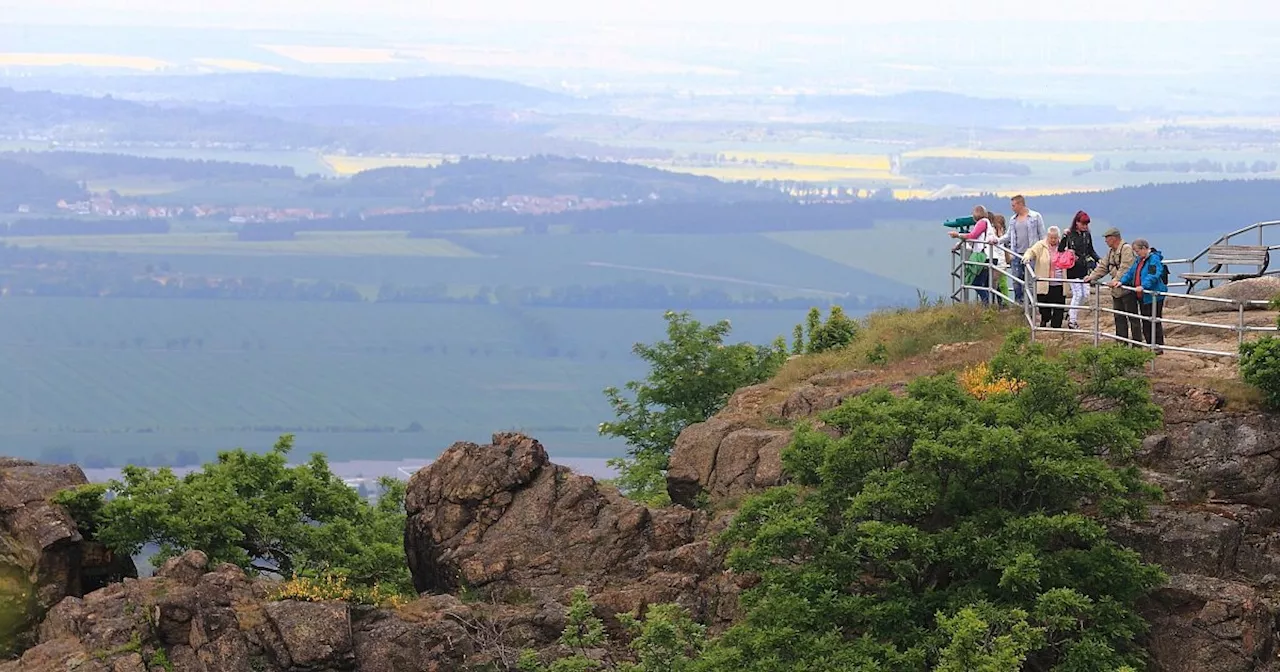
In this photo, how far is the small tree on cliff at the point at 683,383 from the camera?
5888 cm

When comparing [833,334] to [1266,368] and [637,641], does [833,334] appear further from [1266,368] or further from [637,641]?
[637,641]

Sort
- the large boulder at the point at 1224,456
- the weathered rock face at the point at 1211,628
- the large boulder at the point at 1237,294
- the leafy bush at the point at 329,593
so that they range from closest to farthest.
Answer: the weathered rock face at the point at 1211,628 → the large boulder at the point at 1224,456 → the leafy bush at the point at 329,593 → the large boulder at the point at 1237,294

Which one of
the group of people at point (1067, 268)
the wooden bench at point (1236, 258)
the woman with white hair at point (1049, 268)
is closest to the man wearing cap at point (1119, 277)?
the group of people at point (1067, 268)

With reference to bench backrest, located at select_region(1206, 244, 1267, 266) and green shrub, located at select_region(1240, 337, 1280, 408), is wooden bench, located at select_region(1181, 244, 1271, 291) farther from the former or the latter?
green shrub, located at select_region(1240, 337, 1280, 408)

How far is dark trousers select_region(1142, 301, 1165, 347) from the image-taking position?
39441mm

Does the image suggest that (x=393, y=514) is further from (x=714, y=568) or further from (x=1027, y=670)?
(x=1027, y=670)

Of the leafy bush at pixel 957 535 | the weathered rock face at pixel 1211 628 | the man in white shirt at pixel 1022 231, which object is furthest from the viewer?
the man in white shirt at pixel 1022 231

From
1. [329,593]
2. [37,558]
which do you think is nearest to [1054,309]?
[329,593]

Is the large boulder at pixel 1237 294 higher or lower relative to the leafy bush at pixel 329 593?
higher

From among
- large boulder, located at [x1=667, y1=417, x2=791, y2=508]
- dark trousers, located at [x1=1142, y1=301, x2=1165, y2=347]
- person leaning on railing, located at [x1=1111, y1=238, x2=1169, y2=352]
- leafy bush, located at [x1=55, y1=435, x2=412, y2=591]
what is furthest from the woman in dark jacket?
leafy bush, located at [x1=55, y1=435, x2=412, y2=591]

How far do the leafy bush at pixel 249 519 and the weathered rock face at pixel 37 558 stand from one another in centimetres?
50

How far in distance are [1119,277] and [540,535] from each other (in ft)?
37.7

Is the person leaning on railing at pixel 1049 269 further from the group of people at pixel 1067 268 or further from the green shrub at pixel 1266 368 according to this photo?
the green shrub at pixel 1266 368

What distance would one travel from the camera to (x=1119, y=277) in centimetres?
Result: 3969
